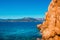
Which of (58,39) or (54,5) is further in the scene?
(54,5)

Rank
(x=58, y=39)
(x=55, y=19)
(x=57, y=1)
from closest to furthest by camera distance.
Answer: (x=58, y=39) < (x=55, y=19) < (x=57, y=1)

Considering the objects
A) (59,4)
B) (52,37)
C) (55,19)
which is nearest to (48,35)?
(52,37)

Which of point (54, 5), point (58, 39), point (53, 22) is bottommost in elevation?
point (58, 39)

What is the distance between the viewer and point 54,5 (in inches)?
2077

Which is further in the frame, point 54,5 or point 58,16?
point 54,5

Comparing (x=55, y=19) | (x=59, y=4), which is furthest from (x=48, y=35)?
(x=59, y=4)

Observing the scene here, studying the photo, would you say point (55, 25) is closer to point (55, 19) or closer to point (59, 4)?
point (55, 19)

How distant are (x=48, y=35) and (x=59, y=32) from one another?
9.14 ft

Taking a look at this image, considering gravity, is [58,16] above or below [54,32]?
above

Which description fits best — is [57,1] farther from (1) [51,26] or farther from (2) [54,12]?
(1) [51,26]

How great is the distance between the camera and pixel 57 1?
52.3m

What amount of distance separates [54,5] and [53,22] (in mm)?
6133

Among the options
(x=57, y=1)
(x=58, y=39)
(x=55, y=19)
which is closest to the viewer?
(x=58, y=39)

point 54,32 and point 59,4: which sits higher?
point 59,4
